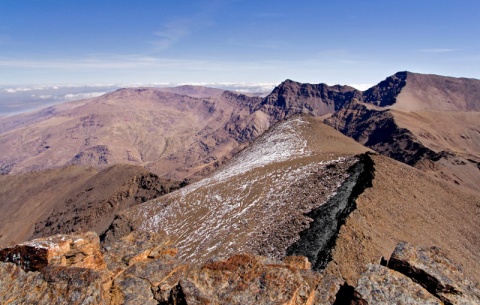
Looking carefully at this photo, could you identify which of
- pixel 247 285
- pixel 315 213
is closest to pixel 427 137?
pixel 315 213

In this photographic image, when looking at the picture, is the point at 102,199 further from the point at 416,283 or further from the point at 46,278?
the point at 416,283

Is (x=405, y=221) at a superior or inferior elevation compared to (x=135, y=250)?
inferior

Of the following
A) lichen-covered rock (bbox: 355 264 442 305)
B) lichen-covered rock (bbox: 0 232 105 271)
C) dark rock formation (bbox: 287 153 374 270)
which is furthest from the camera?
dark rock formation (bbox: 287 153 374 270)

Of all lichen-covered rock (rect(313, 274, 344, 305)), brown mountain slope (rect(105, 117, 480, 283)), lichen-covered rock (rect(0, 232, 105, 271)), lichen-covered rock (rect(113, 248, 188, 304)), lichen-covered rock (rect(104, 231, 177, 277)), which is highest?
lichen-covered rock (rect(0, 232, 105, 271))

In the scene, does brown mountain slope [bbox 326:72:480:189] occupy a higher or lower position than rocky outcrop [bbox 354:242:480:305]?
lower

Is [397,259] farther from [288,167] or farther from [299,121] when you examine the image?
[299,121]

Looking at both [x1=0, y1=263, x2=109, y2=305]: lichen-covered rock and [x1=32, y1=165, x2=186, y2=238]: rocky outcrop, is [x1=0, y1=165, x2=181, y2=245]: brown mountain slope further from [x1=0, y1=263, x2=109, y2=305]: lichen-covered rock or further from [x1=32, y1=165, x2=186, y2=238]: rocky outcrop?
[x1=0, y1=263, x2=109, y2=305]: lichen-covered rock

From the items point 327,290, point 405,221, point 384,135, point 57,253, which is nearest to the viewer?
point 327,290

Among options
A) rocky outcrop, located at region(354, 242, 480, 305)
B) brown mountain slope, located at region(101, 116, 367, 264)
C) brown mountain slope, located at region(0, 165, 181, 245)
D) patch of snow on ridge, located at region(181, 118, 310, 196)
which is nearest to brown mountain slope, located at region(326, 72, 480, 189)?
patch of snow on ridge, located at region(181, 118, 310, 196)
